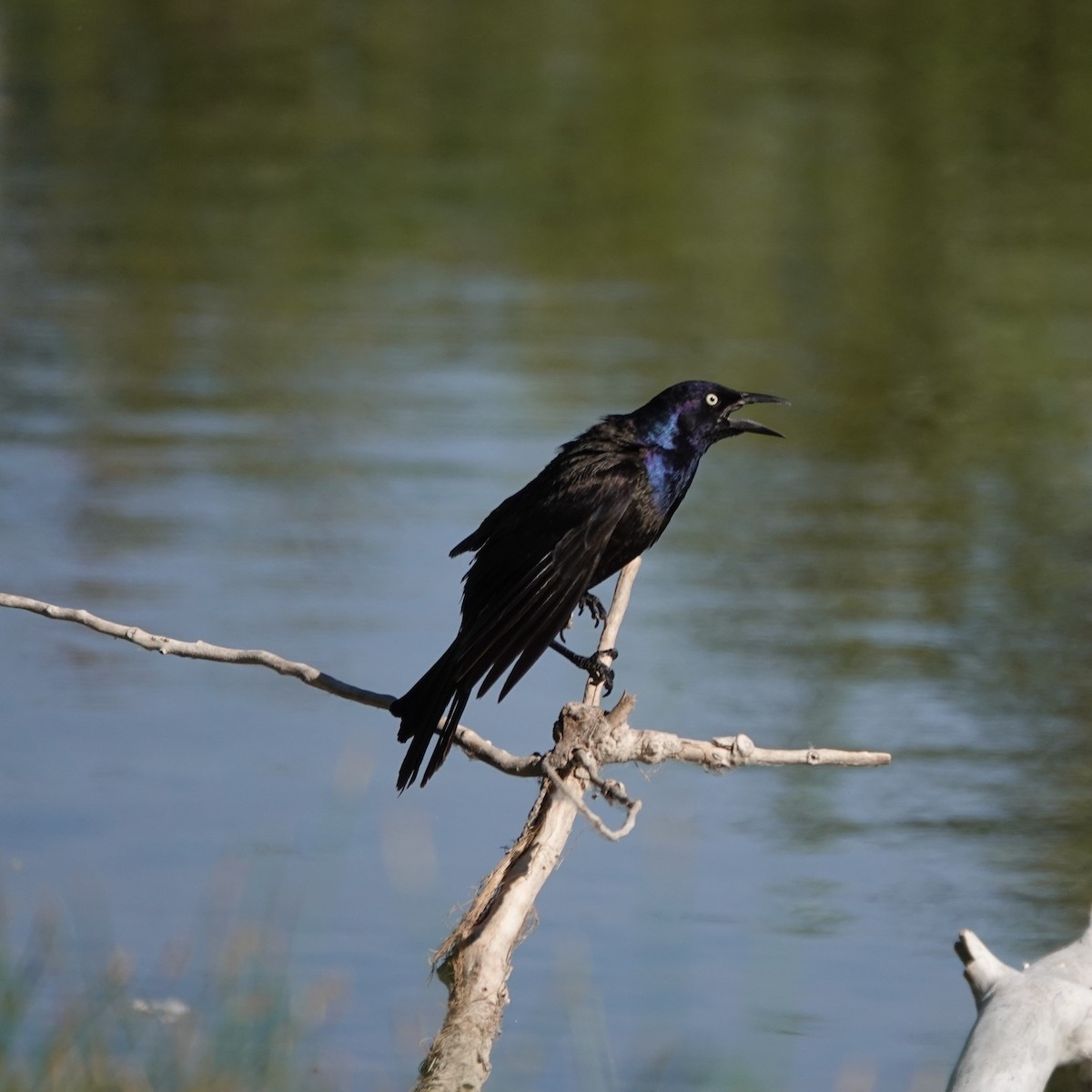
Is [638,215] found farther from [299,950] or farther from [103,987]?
[103,987]

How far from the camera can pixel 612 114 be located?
16.9m

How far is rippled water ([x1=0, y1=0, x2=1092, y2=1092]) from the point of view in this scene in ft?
16.5

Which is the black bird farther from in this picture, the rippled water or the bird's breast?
the rippled water

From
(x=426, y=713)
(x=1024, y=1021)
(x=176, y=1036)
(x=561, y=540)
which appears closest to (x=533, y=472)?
(x=561, y=540)

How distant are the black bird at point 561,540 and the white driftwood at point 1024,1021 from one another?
845 mm

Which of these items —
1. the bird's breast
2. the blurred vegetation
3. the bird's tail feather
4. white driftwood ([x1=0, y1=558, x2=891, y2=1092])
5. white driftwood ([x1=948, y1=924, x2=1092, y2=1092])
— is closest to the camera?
the blurred vegetation

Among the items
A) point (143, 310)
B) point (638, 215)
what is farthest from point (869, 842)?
point (638, 215)

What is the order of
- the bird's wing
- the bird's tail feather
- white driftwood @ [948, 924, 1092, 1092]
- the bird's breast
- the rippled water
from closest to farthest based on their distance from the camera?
white driftwood @ [948, 924, 1092, 1092]
the bird's tail feather
the bird's wing
the bird's breast
the rippled water

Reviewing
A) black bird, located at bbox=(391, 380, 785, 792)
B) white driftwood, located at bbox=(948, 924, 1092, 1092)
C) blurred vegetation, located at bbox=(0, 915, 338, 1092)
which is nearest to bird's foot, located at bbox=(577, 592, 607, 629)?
black bird, located at bbox=(391, 380, 785, 792)

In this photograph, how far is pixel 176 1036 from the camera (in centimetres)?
283

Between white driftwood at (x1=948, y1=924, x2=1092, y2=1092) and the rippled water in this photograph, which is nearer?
white driftwood at (x1=948, y1=924, x2=1092, y2=1092)

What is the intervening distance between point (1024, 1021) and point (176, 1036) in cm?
119

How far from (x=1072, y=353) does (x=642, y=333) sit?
6.69 ft

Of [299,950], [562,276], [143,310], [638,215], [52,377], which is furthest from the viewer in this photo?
[638,215]
